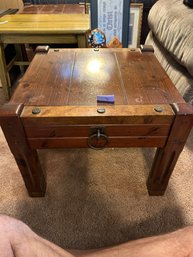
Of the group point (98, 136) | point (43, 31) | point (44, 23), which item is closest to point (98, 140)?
point (98, 136)

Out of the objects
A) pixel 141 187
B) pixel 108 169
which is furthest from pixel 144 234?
pixel 108 169

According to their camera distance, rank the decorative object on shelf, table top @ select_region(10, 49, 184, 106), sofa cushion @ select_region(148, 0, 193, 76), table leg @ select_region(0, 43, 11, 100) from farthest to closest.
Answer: the decorative object on shelf
table leg @ select_region(0, 43, 11, 100)
sofa cushion @ select_region(148, 0, 193, 76)
table top @ select_region(10, 49, 184, 106)

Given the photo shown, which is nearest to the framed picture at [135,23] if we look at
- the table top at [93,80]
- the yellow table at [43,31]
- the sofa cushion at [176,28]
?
the sofa cushion at [176,28]

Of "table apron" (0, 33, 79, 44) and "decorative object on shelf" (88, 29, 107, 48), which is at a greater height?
"table apron" (0, 33, 79, 44)

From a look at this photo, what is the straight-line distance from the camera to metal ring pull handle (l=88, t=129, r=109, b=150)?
2.57 feet

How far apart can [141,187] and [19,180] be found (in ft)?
2.12

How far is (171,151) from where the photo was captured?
86 cm

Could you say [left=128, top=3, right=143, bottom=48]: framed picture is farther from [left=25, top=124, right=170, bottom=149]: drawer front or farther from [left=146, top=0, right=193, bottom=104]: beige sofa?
[left=25, top=124, right=170, bottom=149]: drawer front

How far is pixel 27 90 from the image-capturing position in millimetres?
893

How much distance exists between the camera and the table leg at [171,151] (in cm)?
75

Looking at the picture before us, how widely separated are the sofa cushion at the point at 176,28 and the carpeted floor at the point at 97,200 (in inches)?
23.4

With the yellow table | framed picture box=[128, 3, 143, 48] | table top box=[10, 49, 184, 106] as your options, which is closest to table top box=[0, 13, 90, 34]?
the yellow table

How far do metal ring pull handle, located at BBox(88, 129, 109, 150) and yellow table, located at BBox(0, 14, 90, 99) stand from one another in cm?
94

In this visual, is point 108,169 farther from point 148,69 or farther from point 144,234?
point 148,69
